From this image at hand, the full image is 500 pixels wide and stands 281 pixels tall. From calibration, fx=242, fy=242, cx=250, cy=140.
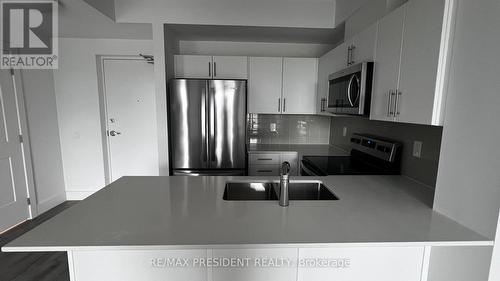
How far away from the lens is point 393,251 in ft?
3.67

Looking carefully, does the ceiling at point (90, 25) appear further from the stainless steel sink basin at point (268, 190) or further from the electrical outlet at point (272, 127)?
the stainless steel sink basin at point (268, 190)

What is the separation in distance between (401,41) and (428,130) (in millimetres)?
662

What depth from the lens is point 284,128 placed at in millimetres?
3516

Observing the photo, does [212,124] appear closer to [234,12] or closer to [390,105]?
[234,12]

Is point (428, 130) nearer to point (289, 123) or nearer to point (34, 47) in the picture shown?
point (289, 123)

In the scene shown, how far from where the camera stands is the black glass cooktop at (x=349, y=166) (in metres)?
2.04

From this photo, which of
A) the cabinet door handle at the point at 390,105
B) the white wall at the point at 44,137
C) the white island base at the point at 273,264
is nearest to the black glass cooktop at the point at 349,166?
the cabinet door handle at the point at 390,105

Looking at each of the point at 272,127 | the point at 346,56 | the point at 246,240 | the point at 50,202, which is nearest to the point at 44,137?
the point at 50,202

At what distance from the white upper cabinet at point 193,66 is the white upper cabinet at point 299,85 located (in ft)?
3.23

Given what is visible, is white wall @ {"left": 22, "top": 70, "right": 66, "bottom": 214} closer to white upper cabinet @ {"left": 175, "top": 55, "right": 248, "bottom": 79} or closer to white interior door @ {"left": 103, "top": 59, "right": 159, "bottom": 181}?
white interior door @ {"left": 103, "top": 59, "right": 159, "bottom": 181}

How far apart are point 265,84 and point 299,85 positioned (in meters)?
0.45

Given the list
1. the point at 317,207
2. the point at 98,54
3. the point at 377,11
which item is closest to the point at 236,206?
the point at 317,207

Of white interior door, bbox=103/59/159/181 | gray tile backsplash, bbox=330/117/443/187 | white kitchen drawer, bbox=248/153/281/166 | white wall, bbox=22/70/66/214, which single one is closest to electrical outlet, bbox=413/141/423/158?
gray tile backsplash, bbox=330/117/443/187

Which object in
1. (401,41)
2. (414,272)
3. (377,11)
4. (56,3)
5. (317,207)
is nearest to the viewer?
(414,272)
